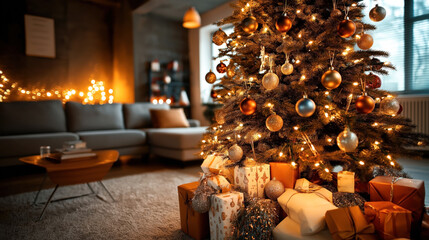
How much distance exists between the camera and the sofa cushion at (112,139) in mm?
3236

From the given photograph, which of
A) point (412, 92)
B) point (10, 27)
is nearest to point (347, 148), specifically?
point (412, 92)

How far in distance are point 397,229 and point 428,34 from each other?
345cm

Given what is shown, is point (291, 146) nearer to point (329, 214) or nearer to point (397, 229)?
point (329, 214)

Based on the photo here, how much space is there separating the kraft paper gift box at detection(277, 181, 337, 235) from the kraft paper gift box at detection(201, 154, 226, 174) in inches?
15.0

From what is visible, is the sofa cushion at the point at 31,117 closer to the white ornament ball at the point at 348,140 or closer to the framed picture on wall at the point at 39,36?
the framed picture on wall at the point at 39,36

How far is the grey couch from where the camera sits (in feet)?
9.60

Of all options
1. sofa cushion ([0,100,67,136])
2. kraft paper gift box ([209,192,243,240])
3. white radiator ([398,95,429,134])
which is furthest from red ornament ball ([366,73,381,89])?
sofa cushion ([0,100,67,136])

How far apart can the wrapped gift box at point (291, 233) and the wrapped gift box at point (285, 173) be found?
20cm

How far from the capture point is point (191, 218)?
144 centimetres

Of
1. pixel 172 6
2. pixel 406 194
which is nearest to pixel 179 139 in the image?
pixel 406 194

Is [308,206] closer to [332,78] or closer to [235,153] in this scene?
[235,153]

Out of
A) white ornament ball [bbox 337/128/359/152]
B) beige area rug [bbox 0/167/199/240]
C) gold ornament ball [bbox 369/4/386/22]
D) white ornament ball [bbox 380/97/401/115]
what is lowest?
beige area rug [bbox 0/167/199/240]

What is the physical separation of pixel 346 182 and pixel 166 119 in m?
3.09

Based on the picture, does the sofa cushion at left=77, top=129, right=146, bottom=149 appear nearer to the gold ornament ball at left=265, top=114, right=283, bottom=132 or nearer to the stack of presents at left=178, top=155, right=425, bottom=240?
the stack of presents at left=178, top=155, right=425, bottom=240
